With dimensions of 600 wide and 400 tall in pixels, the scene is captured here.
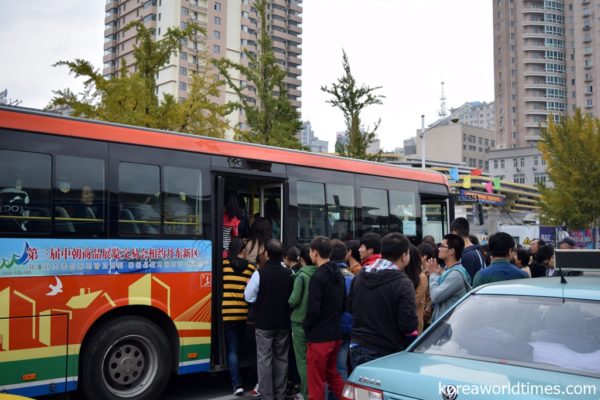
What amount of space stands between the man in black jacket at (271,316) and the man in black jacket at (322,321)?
676 millimetres

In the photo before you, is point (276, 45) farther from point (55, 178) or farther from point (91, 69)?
point (55, 178)

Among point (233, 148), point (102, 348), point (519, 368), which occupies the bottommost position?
point (102, 348)

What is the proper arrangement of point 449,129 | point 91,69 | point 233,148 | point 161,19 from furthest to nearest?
point 449,129
point 161,19
point 91,69
point 233,148

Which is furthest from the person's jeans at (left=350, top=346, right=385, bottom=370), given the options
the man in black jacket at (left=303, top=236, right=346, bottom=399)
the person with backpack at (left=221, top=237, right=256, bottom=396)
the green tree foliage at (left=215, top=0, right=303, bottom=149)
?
the green tree foliage at (left=215, top=0, right=303, bottom=149)

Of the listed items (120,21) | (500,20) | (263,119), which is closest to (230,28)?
(120,21)

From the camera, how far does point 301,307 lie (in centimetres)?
601

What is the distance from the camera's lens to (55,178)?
→ 6062mm

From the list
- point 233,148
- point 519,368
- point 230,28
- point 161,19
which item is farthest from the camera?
point 230,28

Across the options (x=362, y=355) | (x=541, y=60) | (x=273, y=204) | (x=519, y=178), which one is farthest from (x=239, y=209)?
(x=541, y=60)

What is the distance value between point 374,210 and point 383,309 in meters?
5.43

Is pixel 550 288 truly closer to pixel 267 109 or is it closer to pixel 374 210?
pixel 374 210

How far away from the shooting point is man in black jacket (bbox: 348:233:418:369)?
465cm

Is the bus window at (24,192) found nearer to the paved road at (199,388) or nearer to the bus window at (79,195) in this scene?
the bus window at (79,195)

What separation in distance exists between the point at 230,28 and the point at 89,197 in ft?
276
